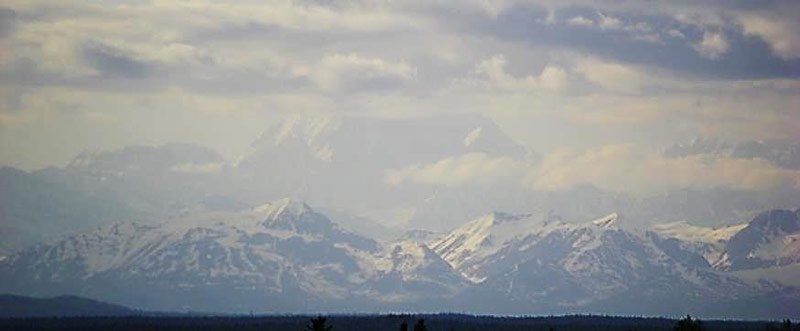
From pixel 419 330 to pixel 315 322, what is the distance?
12974 millimetres

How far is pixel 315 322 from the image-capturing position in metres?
181

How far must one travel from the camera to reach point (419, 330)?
181 m
